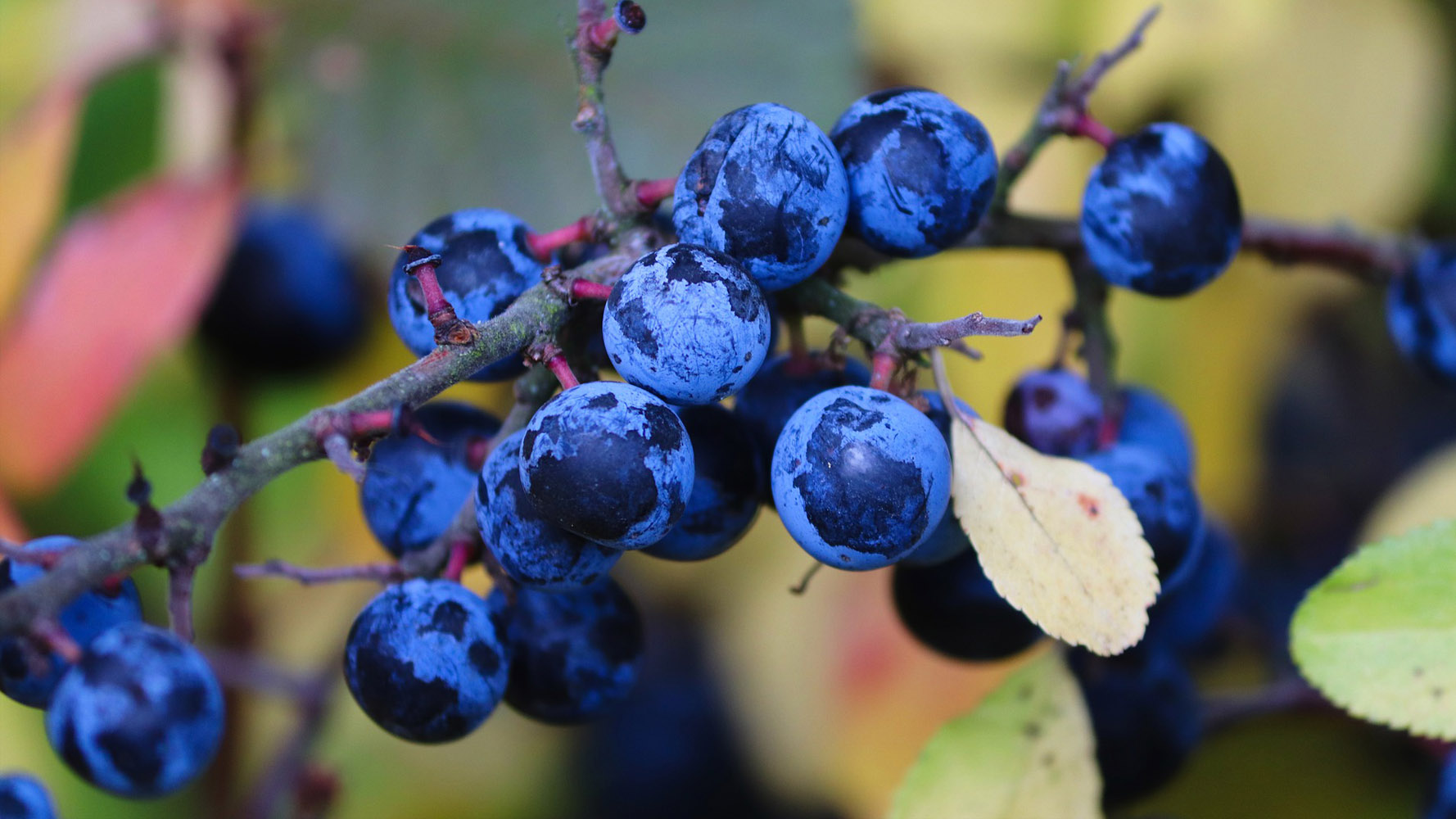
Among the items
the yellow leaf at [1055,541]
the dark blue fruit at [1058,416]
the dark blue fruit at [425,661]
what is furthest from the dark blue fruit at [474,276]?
the dark blue fruit at [1058,416]

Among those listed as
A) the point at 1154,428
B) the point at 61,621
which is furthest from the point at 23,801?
the point at 1154,428

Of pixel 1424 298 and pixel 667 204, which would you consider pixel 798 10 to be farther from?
pixel 1424 298

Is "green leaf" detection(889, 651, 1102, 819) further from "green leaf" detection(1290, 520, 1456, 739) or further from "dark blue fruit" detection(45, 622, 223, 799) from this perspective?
"dark blue fruit" detection(45, 622, 223, 799)

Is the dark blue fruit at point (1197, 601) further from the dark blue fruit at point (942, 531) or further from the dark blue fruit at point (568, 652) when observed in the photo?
the dark blue fruit at point (568, 652)

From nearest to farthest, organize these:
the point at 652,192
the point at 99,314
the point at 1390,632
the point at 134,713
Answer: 1. the point at 134,713
2. the point at 652,192
3. the point at 1390,632
4. the point at 99,314

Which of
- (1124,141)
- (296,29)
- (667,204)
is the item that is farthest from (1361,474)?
(296,29)

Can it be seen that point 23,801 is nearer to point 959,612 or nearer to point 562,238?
point 562,238
